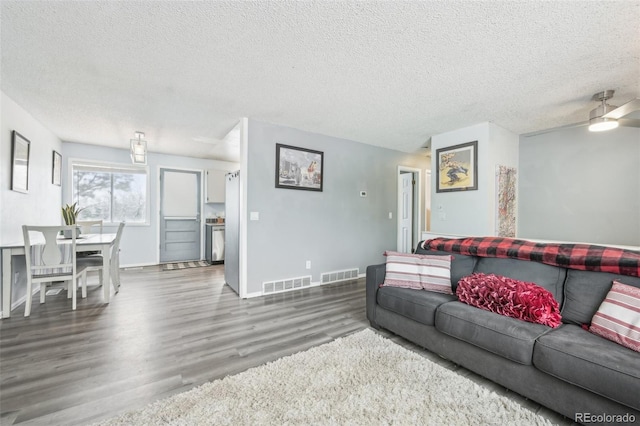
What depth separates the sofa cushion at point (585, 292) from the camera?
5.78 ft

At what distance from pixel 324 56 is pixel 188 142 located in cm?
362

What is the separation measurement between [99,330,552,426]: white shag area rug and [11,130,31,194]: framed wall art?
10.8 feet

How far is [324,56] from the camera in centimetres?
215

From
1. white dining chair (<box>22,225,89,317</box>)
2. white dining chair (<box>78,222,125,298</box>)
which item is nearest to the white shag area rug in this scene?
white dining chair (<box>22,225,89,317</box>)

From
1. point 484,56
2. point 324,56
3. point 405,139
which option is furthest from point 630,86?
point 324,56

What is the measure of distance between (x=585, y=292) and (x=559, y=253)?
1.02 ft

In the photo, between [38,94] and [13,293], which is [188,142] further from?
[13,293]

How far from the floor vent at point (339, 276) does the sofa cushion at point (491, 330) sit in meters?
2.40

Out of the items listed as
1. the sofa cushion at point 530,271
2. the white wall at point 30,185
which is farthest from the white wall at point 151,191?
the sofa cushion at point 530,271

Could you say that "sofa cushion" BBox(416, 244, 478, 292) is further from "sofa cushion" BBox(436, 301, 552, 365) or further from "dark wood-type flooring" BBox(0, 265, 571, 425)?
"dark wood-type flooring" BBox(0, 265, 571, 425)

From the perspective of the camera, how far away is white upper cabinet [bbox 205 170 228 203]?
627cm

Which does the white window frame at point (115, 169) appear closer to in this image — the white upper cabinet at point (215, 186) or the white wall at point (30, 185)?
the white wall at point (30, 185)

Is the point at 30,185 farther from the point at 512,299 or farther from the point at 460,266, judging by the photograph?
the point at 512,299

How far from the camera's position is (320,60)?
2.21m
